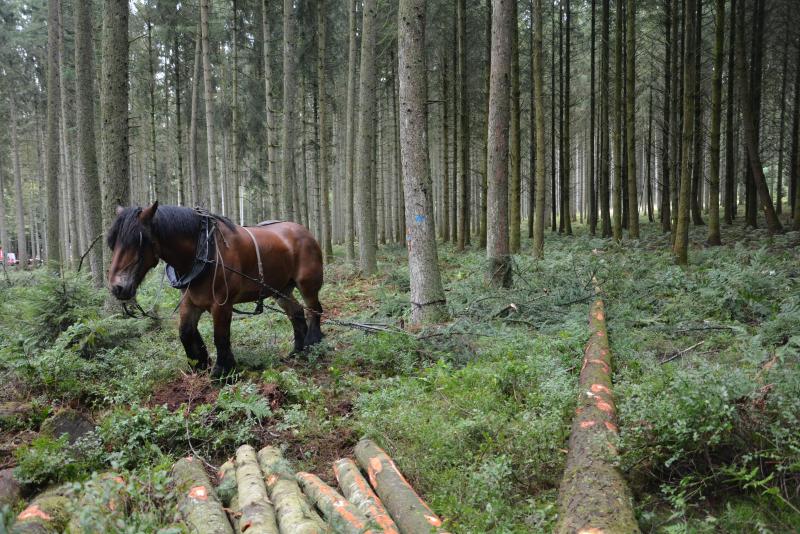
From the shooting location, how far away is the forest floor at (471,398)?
2.99 m

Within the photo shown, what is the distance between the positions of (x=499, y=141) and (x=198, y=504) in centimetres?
878

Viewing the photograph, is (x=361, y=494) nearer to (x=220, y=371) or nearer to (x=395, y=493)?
(x=395, y=493)

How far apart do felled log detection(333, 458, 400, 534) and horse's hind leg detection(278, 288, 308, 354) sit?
10.5 feet

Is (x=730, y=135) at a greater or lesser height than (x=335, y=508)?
greater

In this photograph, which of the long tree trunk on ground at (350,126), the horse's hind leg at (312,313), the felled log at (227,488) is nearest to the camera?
the felled log at (227,488)

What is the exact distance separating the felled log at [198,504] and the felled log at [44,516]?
0.62m

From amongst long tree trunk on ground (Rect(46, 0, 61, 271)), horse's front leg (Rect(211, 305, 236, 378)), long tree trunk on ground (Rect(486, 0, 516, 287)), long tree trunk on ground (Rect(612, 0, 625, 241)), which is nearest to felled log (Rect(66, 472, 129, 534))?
horse's front leg (Rect(211, 305, 236, 378))

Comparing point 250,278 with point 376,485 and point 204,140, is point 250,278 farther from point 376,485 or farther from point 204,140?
point 204,140

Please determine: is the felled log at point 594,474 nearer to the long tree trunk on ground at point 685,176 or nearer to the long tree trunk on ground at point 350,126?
the long tree trunk on ground at point 685,176

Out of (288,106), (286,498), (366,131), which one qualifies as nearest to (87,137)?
(288,106)

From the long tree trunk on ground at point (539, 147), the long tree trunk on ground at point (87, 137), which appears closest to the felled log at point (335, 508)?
the long tree trunk on ground at point (87, 137)

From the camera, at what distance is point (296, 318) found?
693 cm

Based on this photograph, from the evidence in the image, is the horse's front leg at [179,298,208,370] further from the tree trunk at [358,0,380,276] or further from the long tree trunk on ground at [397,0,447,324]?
the tree trunk at [358,0,380,276]

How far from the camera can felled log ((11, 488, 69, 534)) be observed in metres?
2.69
